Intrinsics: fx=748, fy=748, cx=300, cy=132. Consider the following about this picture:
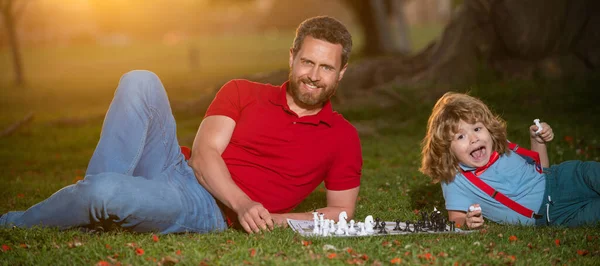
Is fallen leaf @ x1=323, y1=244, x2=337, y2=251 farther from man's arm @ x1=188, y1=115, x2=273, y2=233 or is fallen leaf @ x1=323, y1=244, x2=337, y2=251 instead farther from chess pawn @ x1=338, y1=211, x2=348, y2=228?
man's arm @ x1=188, y1=115, x2=273, y2=233

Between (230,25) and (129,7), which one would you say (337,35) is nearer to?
(129,7)

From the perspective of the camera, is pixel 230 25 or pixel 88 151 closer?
pixel 88 151

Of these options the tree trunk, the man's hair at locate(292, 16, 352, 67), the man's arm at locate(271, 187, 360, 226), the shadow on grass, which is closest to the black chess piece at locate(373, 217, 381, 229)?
the man's arm at locate(271, 187, 360, 226)

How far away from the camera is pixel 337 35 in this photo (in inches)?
251

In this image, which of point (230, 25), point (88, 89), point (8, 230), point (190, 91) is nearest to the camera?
point (8, 230)

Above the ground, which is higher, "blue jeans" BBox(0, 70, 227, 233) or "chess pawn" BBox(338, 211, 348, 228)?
"blue jeans" BBox(0, 70, 227, 233)

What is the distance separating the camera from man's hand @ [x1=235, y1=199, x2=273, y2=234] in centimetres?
589

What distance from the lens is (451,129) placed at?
659 cm

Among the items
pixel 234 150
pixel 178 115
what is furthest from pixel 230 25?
pixel 234 150

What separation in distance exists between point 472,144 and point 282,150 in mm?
1657

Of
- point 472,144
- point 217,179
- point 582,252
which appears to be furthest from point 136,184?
point 582,252

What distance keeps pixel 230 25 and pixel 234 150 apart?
102172 millimetres

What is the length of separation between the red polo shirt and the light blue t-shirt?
92cm

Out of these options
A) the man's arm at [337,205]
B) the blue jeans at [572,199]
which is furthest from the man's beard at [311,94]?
the blue jeans at [572,199]
